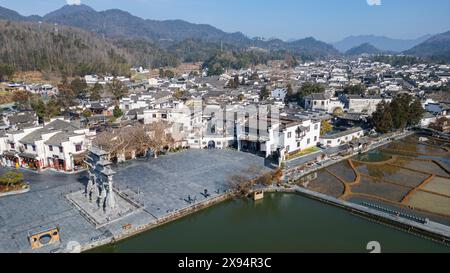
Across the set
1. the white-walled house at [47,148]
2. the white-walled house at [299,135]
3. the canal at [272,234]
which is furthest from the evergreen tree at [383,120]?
the white-walled house at [47,148]

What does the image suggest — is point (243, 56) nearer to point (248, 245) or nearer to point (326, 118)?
point (326, 118)

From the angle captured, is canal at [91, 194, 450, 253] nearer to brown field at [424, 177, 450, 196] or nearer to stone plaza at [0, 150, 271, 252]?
stone plaza at [0, 150, 271, 252]

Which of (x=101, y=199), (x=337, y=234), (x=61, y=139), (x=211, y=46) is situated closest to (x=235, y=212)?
(x=337, y=234)

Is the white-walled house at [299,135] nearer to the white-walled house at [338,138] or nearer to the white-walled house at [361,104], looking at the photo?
the white-walled house at [338,138]

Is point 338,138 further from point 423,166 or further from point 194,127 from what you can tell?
point 194,127

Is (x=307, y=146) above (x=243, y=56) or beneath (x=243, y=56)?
beneath

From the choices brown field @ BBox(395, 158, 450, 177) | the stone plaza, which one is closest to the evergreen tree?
brown field @ BBox(395, 158, 450, 177)
